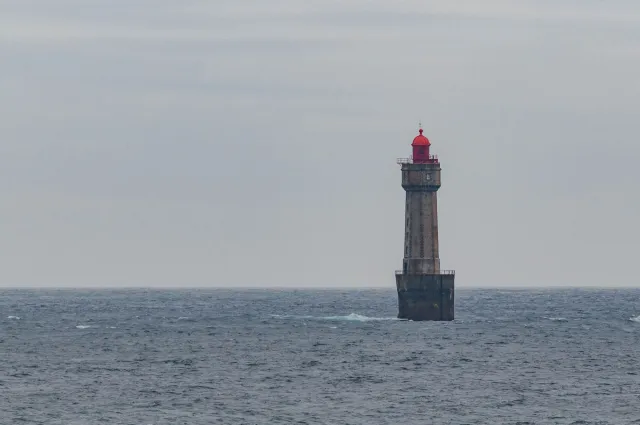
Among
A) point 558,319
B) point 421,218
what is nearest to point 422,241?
point 421,218

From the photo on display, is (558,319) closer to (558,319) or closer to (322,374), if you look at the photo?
(558,319)

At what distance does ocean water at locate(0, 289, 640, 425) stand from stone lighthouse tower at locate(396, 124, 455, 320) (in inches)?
119

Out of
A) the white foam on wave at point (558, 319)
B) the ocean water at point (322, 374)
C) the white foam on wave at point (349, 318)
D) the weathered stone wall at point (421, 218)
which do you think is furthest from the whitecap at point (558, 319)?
the weathered stone wall at point (421, 218)

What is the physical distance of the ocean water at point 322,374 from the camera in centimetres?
5878

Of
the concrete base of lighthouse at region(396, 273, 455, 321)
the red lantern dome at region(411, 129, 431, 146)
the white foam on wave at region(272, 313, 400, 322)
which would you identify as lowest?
A: the white foam on wave at region(272, 313, 400, 322)

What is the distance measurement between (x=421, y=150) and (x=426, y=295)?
39.5ft

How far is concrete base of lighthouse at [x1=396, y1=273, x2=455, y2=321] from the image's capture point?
103 metres

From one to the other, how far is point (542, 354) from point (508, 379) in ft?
56.9

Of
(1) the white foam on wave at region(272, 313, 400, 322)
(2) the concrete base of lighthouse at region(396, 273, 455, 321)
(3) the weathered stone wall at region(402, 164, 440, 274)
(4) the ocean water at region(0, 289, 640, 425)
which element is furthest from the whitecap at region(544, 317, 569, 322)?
(3) the weathered stone wall at region(402, 164, 440, 274)

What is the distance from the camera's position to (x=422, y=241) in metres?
103

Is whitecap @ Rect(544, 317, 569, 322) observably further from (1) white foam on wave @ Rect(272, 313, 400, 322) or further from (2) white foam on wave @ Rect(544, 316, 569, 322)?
(1) white foam on wave @ Rect(272, 313, 400, 322)

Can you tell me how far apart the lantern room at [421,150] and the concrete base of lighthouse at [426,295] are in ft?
31.0

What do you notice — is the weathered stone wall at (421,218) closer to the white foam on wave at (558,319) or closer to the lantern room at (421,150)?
the lantern room at (421,150)

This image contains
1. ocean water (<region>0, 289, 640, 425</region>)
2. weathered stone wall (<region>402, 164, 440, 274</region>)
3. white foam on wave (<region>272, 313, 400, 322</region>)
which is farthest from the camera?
white foam on wave (<region>272, 313, 400, 322</region>)
